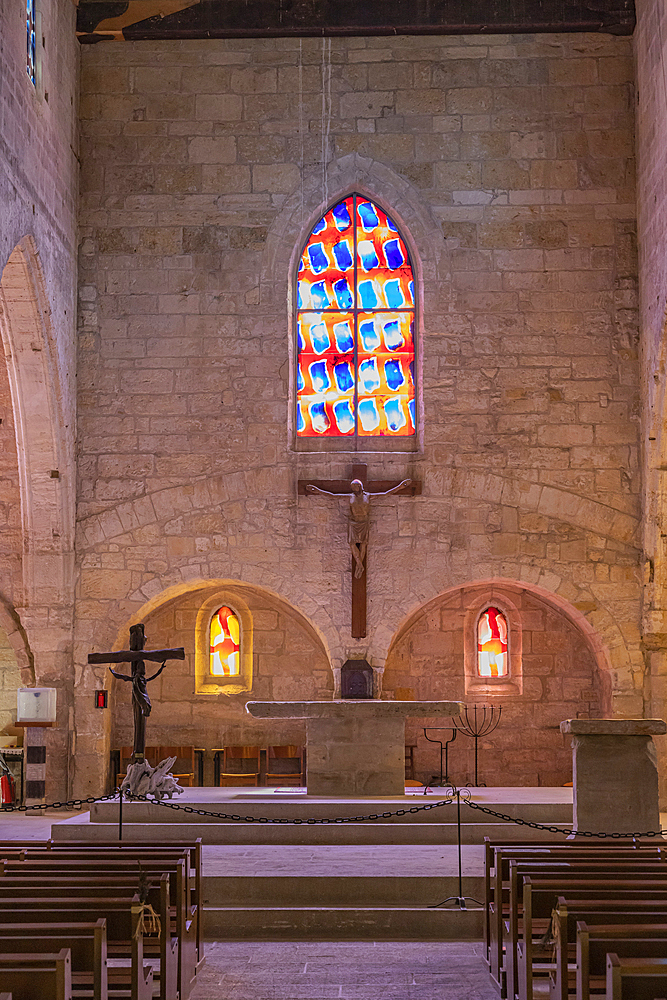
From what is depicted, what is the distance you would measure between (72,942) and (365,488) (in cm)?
884

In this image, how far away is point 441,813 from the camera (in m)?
8.98

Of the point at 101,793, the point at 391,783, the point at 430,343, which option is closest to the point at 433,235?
the point at 430,343

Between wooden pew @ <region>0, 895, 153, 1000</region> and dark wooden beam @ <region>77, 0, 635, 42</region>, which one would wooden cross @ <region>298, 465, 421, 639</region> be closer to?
dark wooden beam @ <region>77, 0, 635, 42</region>

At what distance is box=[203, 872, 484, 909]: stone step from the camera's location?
22.7 ft

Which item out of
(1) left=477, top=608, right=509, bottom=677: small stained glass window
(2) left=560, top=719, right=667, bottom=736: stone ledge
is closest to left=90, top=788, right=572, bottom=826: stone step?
(2) left=560, top=719, right=667, bottom=736: stone ledge

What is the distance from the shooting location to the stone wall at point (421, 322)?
1238 centimetres

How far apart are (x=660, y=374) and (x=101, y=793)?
753 cm

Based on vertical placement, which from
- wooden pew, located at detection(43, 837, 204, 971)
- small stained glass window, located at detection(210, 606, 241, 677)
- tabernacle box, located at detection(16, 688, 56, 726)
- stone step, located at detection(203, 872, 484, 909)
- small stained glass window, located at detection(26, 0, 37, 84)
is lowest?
stone step, located at detection(203, 872, 484, 909)

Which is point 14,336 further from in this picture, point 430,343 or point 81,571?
point 430,343

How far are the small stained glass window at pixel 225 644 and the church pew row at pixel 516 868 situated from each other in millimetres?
8163

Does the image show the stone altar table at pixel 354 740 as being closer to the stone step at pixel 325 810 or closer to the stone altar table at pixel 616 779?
the stone step at pixel 325 810

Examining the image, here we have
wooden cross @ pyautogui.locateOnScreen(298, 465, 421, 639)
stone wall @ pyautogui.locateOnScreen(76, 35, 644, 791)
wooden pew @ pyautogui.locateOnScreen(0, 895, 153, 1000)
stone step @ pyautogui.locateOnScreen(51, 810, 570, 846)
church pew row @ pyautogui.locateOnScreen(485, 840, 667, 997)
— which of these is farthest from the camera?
stone wall @ pyautogui.locateOnScreen(76, 35, 644, 791)

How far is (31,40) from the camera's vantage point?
36.0 feet

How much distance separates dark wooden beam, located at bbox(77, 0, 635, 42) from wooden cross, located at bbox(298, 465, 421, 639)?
16.9 feet
